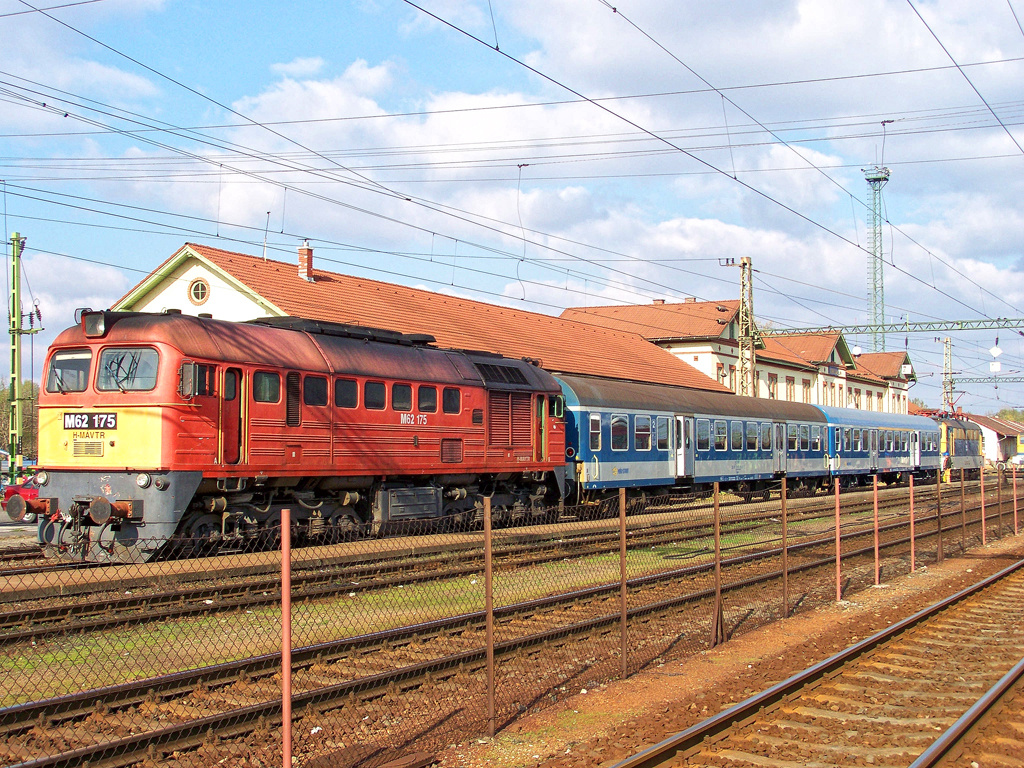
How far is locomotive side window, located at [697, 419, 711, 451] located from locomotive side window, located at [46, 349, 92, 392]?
19.4 metres

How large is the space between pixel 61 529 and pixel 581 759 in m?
10.9

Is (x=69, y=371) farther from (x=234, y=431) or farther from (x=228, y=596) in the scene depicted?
(x=228, y=596)

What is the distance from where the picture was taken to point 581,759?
6.70 meters

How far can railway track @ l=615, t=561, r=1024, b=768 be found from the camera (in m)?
6.79

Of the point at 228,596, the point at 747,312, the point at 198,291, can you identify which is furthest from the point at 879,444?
the point at 228,596

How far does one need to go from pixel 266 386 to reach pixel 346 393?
1.82 metres

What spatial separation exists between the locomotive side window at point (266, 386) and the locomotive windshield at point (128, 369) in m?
1.69

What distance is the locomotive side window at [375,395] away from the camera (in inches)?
699

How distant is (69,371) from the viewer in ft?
50.7

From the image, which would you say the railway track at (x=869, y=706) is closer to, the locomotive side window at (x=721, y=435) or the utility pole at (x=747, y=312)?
the locomotive side window at (x=721, y=435)

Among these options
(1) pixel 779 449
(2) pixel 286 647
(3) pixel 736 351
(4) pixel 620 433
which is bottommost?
(2) pixel 286 647

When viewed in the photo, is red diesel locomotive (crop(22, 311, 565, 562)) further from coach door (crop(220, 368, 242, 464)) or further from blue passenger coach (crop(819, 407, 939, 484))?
blue passenger coach (crop(819, 407, 939, 484))

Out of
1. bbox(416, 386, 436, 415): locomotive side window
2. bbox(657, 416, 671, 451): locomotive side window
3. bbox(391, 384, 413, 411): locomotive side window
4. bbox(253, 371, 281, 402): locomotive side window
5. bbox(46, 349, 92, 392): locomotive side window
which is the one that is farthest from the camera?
bbox(657, 416, 671, 451): locomotive side window

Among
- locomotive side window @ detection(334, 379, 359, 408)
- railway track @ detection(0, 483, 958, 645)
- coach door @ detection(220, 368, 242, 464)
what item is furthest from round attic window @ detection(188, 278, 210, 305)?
railway track @ detection(0, 483, 958, 645)
